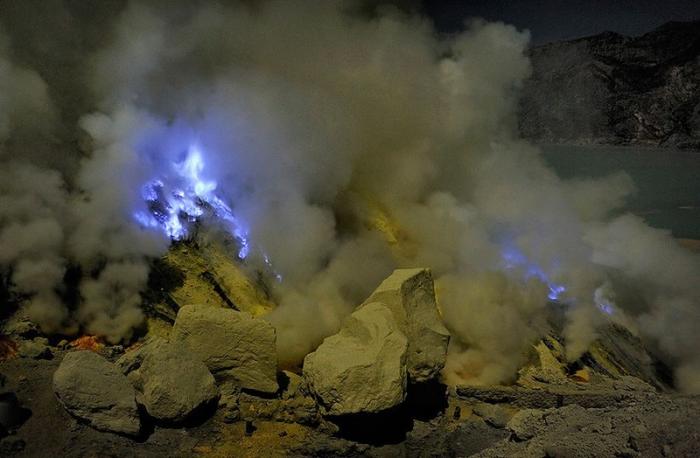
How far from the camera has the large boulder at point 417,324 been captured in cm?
413

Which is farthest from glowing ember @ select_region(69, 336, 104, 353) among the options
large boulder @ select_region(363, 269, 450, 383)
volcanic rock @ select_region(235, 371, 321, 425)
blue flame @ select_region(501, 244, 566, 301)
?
blue flame @ select_region(501, 244, 566, 301)

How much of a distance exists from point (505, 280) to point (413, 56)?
5071 millimetres

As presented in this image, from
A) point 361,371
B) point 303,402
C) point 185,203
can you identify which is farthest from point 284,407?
point 185,203

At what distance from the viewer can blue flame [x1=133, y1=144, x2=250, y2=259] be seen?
17.3 feet

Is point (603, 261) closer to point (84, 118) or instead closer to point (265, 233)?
point (265, 233)

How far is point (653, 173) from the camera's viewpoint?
601 inches

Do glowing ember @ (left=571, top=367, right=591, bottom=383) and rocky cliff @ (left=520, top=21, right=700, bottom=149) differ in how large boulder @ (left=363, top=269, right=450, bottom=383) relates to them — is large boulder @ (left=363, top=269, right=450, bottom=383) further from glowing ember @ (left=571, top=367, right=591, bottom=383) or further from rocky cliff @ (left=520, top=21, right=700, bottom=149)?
rocky cliff @ (left=520, top=21, right=700, bottom=149)

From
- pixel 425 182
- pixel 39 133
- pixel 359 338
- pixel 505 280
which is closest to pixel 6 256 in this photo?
pixel 39 133

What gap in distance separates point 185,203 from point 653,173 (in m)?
15.9

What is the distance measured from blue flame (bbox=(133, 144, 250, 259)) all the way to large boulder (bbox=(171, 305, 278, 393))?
1.71 m

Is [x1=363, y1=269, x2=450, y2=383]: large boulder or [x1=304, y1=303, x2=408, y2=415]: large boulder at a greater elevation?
[x1=363, y1=269, x2=450, y2=383]: large boulder

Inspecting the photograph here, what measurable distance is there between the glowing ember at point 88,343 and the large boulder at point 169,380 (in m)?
0.93

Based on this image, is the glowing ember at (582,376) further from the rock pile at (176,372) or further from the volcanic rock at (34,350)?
the volcanic rock at (34,350)

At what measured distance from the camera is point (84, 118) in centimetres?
507
